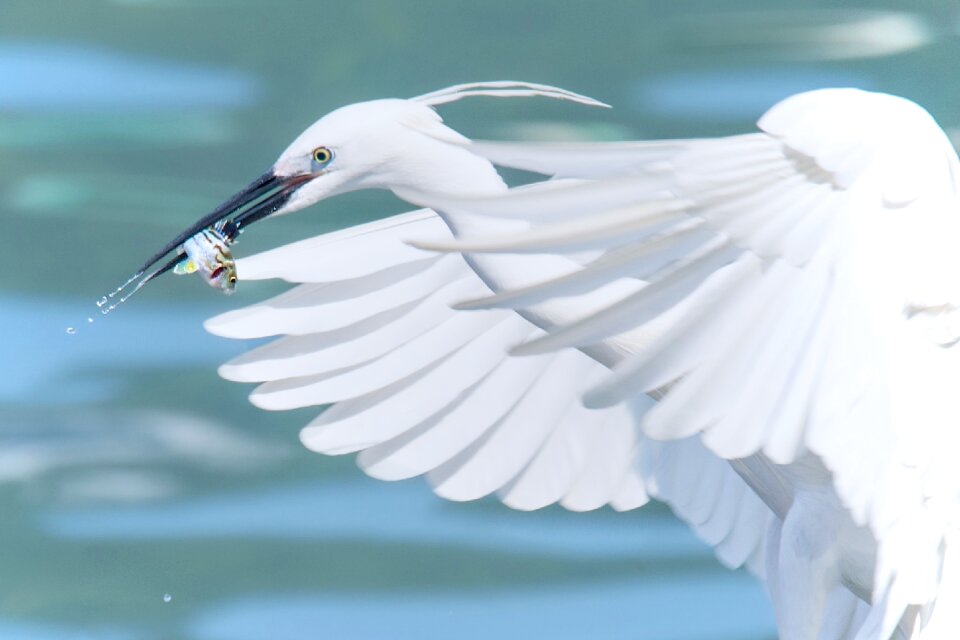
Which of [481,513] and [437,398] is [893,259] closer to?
[437,398]

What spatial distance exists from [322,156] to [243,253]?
78 cm

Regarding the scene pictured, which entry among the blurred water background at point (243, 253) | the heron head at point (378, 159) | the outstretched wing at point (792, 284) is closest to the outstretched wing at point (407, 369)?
the heron head at point (378, 159)

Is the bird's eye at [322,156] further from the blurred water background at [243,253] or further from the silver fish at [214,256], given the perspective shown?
the blurred water background at [243,253]

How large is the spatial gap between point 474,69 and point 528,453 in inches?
27.7

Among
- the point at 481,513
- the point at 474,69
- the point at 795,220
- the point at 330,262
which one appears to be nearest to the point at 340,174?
the point at 330,262

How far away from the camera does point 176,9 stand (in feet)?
5.55

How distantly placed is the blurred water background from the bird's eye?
78 cm

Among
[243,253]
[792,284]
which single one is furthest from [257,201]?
[243,253]

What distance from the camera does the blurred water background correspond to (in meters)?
1.69

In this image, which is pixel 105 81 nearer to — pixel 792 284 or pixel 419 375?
pixel 419 375

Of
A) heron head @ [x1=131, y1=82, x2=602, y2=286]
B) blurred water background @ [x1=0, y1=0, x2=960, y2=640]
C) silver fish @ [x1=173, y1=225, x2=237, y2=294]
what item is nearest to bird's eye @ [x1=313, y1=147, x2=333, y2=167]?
heron head @ [x1=131, y1=82, x2=602, y2=286]

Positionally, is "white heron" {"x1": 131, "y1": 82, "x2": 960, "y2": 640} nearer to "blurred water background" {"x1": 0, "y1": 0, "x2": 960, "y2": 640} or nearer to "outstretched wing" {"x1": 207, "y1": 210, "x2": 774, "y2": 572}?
"outstretched wing" {"x1": 207, "y1": 210, "x2": 774, "y2": 572}

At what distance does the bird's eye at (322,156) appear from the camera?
894 mm

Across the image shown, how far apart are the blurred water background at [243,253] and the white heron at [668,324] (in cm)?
63
